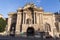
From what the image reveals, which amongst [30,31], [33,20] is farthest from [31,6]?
[30,31]

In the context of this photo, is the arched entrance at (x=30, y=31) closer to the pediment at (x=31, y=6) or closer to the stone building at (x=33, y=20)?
the stone building at (x=33, y=20)

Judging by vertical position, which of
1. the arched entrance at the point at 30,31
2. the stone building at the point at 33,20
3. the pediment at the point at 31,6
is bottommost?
the arched entrance at the point at 30,31

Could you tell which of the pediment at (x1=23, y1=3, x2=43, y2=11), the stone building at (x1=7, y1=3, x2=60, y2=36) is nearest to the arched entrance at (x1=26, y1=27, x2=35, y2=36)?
the stone building at (x1=7, y1=3, x2=60, y2=36)

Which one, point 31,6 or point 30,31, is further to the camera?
point 31,6

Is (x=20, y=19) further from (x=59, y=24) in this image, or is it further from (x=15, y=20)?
(x=59, y=24)

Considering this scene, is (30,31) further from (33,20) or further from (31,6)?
(31,6)

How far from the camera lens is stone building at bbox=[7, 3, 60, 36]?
114ft

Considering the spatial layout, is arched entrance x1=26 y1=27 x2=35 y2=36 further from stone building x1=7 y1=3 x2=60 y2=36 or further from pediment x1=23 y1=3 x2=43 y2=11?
pediment x1=23 y1=3 x2=43 y2=11


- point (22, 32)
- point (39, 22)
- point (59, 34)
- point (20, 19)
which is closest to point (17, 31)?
point (22, 32)

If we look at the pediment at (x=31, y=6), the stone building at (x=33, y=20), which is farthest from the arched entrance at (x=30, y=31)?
the pediment at (x=31, y=6)

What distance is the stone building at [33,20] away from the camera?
34763mm

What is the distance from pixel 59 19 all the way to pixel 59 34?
19.5 ft

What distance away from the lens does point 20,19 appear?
36.7m

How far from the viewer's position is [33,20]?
36.0 metres
